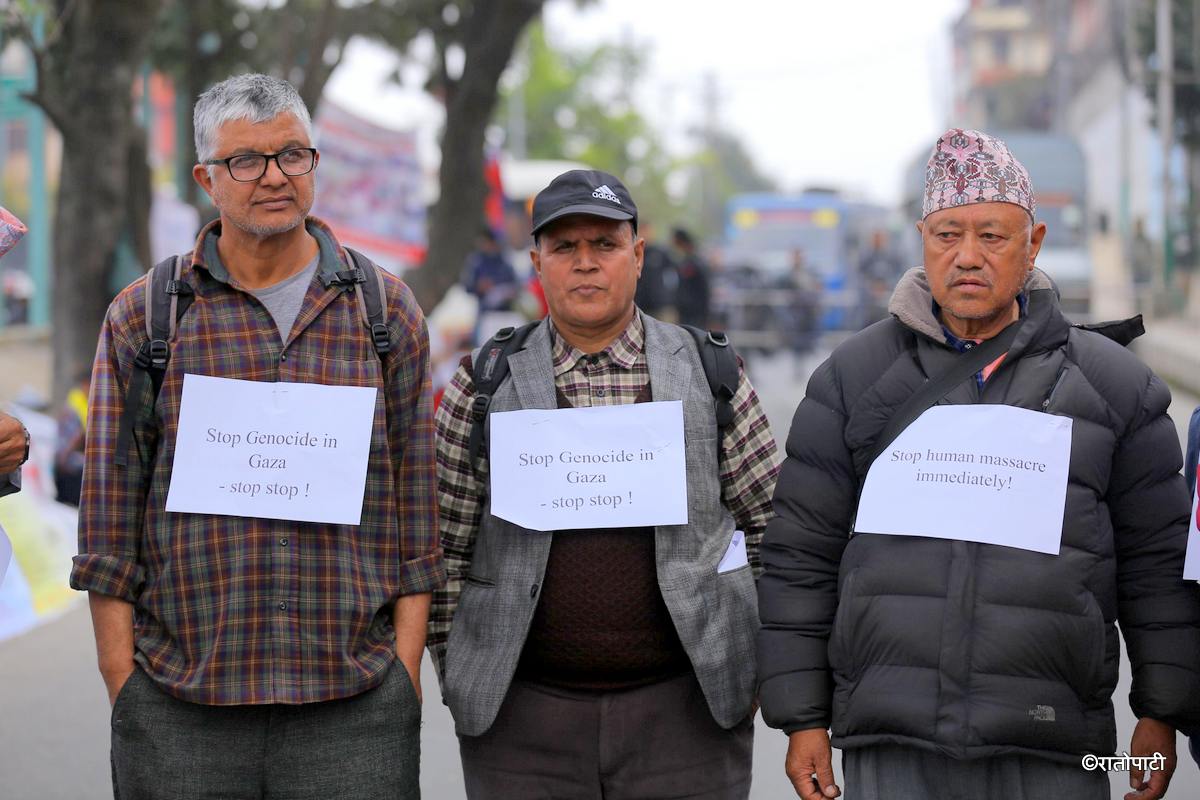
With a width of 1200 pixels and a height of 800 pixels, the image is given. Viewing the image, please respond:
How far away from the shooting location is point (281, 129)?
2.94 metres

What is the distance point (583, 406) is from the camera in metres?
3.26

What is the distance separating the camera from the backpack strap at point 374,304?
9.94 ft

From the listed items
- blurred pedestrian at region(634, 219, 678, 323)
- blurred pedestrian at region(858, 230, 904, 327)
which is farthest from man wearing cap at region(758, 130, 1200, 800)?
blurred pedestrian at region(858, 230, 904, 327)

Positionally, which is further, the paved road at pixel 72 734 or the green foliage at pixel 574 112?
the green foliage at pixel 574 112

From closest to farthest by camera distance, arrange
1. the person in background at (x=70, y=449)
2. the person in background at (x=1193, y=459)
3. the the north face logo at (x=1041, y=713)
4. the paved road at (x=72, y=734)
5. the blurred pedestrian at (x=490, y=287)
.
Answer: the the north face logo at (x=1041, y=713)
the person in background at (x=1193, y=459)
the paved road at (x=72, y=734)
the person in background at (x=70, y=449)
the blurred pedestrian at (x=490, y=287)

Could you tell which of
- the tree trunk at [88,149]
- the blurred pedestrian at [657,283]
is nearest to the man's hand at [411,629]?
the tree trunk at [88,149]

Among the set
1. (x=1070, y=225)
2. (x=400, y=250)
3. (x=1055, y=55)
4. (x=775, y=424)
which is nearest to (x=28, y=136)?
(x=400, y=250)

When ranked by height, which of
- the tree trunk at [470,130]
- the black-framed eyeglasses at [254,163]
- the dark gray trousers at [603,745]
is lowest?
the dark gray trousers at [603,745]

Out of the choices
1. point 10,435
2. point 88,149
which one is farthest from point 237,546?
point 88,149

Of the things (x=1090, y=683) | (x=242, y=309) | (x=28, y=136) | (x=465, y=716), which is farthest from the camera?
(x=28, y=136)

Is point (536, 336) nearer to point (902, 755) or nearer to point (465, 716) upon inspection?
point (465, 716)

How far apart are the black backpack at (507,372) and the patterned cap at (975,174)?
24.0 inches

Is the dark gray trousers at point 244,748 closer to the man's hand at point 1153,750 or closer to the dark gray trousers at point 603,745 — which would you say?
the dark gray trousers at point 603,745

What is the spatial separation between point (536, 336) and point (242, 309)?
68 cm
